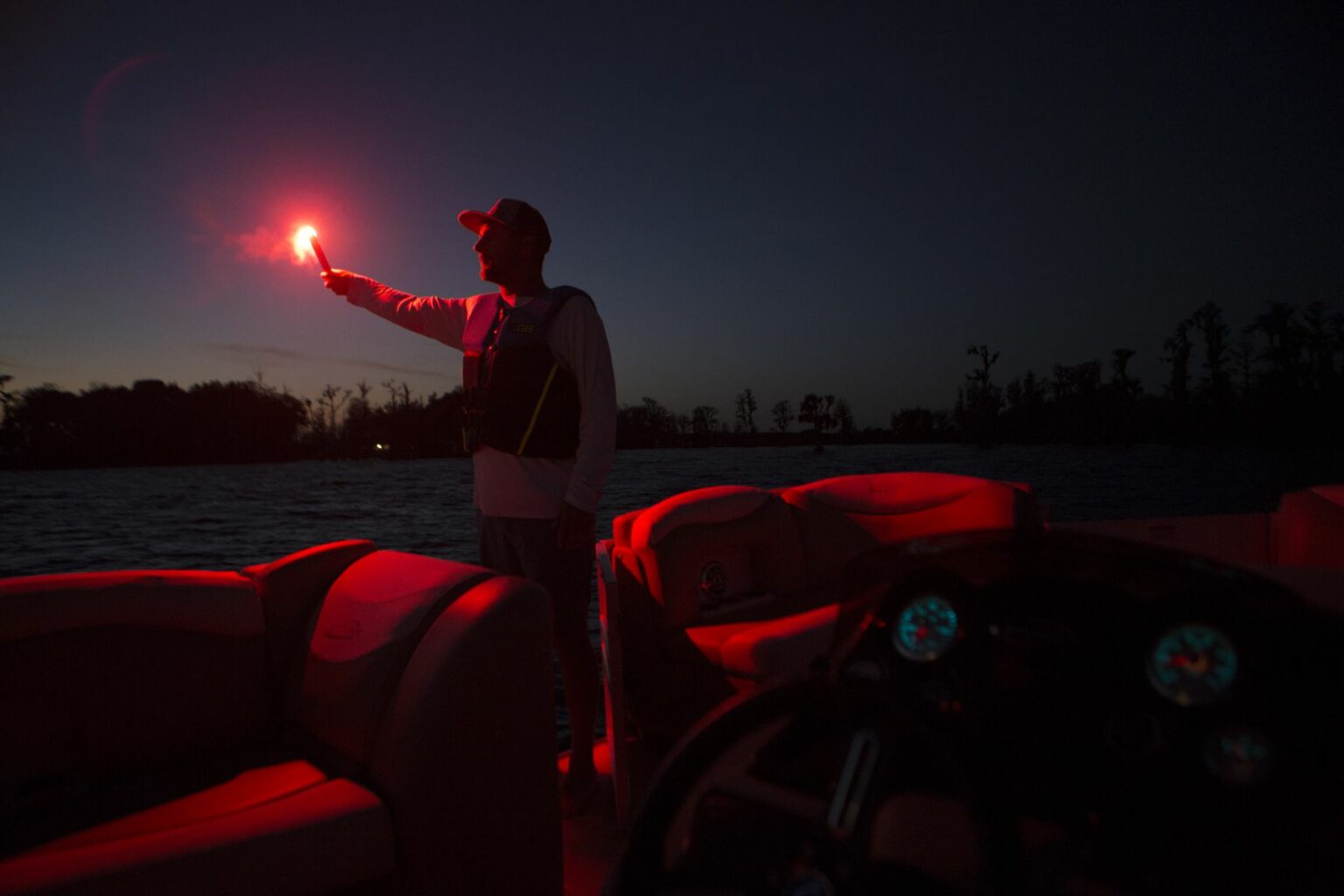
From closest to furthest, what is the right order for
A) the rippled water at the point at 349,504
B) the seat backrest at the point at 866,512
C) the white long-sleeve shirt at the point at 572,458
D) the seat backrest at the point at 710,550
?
the white long-sleeve shirt at the point at 572,458 → the seat backrest at the point at 710,550 → the seat backrest at the point at 866,512 → the rippled water at the point at 349,504

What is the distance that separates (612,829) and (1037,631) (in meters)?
2.28

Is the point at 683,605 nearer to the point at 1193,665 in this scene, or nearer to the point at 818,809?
the point at 818,809

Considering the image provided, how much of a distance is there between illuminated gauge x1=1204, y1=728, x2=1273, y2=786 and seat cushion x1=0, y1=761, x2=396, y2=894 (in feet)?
5.37

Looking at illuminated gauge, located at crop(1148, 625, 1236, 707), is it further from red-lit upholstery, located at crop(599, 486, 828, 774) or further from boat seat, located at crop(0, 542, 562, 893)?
red-lit upholstery, located at crop(599, 486, 828, 774)

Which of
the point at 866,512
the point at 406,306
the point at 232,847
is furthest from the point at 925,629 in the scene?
the point at 866,512

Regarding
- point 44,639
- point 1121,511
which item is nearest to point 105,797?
point 44,639

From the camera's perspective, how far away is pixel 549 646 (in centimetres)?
199

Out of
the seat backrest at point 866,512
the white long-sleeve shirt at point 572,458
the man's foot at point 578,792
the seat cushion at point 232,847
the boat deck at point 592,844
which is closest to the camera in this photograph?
the seat cushion at point 232,847

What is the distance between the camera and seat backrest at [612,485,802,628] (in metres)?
3.18

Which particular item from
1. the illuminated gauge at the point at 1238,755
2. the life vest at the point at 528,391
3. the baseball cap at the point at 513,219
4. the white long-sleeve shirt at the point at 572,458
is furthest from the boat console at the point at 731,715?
the baseball cap at the point at 513,219

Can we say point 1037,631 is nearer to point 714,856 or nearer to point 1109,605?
point 1109,605

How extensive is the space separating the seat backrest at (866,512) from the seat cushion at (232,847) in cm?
255

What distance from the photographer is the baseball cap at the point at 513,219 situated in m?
2.67

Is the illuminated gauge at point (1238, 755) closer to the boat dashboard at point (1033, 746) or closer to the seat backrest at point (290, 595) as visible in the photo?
the boat dashboard at point (1033, 746)
